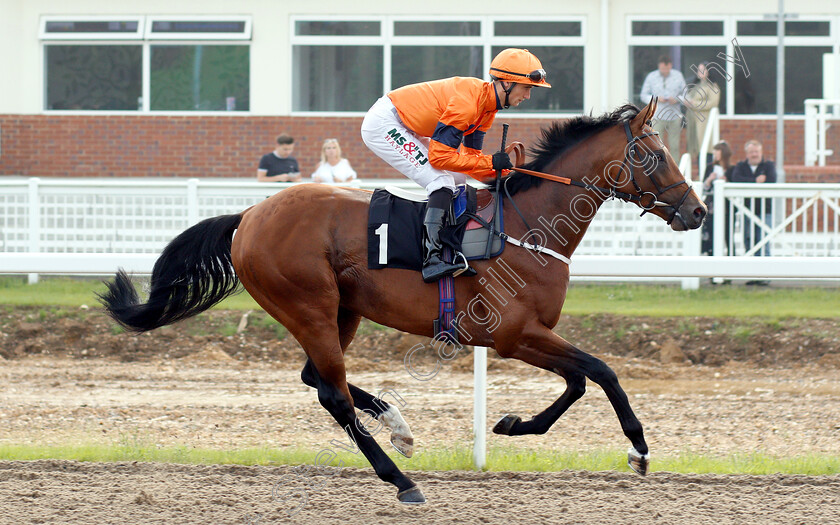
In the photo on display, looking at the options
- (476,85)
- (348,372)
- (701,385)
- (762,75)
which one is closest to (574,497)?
(476,85)

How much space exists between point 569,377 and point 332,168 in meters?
6.39

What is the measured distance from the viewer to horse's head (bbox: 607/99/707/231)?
4.45 m

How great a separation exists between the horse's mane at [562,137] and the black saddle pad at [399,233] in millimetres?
250

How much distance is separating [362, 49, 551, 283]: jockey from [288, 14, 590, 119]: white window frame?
8.82 meters

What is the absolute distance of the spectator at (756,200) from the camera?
10.0 metres

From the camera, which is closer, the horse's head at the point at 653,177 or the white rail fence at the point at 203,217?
the horse's head at the point at 653,177

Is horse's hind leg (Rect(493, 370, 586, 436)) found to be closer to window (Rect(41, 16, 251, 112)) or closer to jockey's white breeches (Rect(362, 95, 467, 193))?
jockey's white breeches (Rect(362, 95, 467, 193))

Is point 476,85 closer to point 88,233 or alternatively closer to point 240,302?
point 240,302

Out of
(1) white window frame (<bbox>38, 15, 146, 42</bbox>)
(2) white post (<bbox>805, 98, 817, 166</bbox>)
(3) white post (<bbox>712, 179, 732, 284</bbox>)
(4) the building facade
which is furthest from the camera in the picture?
(1) white window frame (<bbox>38, 15, 146, 42</bbox>)

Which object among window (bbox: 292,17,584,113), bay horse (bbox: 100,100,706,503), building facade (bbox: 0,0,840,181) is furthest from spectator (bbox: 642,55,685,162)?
bay horse (bbox: 100,100,706,503)

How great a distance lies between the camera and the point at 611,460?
17.1 ft

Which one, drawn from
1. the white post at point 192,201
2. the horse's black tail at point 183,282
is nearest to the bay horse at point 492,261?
the horse's black tail at point 183,282

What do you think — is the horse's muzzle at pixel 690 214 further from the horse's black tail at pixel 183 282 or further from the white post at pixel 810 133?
Result: the white post at pixel 810 133

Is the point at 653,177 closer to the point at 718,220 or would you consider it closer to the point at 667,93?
the point at 718,220
